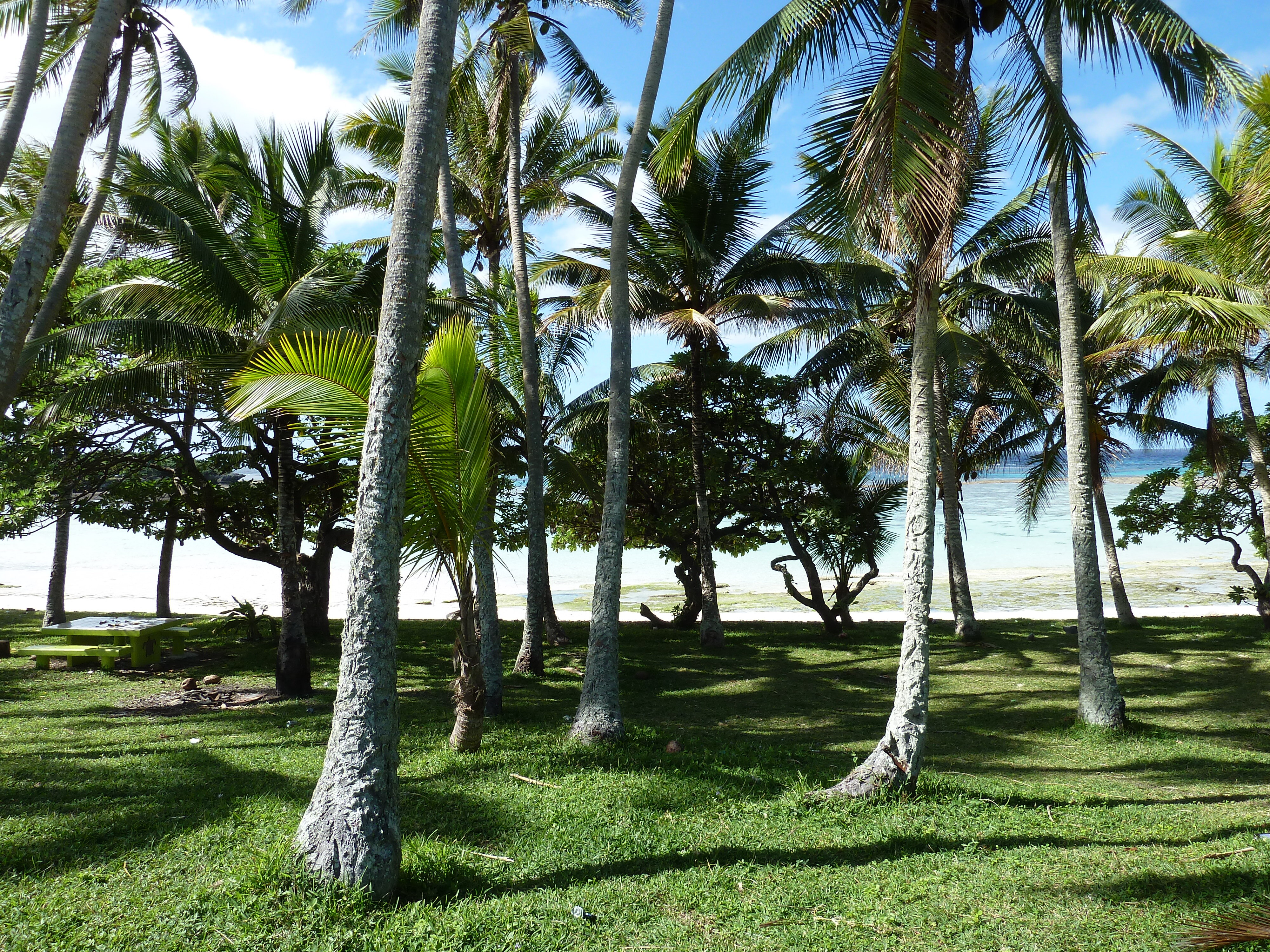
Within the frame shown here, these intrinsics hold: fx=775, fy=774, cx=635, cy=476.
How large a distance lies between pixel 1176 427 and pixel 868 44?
14.8m

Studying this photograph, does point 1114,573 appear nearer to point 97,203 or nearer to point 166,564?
point 97,203

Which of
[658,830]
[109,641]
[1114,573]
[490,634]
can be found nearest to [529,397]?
[490,634]

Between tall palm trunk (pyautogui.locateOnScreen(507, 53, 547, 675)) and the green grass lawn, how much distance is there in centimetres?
185

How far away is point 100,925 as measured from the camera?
3.64 metres

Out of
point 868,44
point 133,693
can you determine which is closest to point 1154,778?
point 868,44

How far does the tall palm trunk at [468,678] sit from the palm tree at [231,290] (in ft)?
11.3

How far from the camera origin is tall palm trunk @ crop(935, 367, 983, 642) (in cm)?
1457

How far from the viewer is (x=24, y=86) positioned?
7305 millimetres

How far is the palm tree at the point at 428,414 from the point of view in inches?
189

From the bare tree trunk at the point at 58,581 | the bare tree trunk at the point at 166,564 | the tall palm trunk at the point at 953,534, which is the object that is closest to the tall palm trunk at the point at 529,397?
the bare tree trunk at the point at 166,564

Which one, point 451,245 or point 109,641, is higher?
point 451,245

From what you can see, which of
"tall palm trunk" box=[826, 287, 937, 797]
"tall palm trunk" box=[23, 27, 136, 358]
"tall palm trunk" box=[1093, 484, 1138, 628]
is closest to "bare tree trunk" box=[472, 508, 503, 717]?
"tall palm trunk" box=[826, 287, 937, 797]

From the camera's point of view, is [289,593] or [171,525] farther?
[171,525]

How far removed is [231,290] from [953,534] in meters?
12.9
